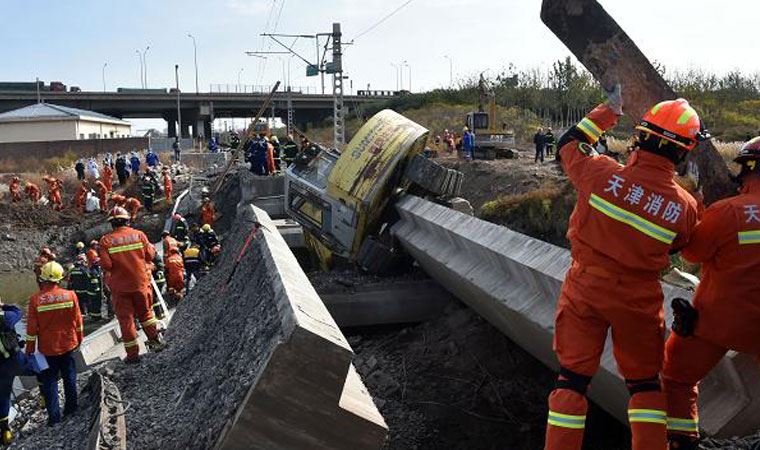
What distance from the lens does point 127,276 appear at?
7754mm

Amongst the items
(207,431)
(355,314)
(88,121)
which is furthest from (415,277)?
(88,121)

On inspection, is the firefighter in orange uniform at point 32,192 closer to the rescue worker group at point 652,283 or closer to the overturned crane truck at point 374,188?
the overturned crane truck at point 374,188

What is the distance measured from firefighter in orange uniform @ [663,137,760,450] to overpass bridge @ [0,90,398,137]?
184 feet

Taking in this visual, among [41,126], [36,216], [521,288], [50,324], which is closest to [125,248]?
[50,324]

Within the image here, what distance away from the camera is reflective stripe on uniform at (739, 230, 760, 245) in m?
3.42

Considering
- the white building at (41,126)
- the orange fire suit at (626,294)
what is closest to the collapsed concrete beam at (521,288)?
the orange fire suit at (626,294)

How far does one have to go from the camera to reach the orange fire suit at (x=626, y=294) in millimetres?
3451

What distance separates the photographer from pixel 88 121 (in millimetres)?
54656

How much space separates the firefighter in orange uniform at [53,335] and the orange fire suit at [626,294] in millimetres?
5224

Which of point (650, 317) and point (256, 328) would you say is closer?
point (650, 317)

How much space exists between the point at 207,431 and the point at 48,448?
9.25ft

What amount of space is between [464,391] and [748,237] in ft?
12.6

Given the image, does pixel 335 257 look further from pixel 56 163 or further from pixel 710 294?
pixel 56 163

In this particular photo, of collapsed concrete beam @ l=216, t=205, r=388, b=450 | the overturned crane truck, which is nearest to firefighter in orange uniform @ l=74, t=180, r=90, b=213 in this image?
the overturned crane truck
